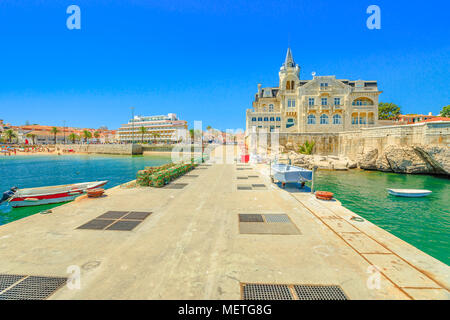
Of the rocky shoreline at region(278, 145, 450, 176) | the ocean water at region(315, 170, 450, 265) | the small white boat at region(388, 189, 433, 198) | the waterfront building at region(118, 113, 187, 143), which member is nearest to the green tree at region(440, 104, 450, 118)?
the rocky shoreline at region(278, 145, 450, 176)

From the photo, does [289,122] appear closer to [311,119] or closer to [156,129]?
[311,119]

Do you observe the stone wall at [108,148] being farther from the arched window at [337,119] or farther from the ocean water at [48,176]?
the arched window at [337,119]

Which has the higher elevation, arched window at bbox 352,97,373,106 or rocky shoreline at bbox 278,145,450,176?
arched window at bbox 352,97,373,106

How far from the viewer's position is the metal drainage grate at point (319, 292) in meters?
3.98

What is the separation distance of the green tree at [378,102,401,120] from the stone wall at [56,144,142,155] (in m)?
97.5

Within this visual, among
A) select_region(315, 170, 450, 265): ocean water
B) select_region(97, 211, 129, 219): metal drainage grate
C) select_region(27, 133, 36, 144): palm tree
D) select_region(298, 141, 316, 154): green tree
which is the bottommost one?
select_region(315, 170, 450, 265): ocean water

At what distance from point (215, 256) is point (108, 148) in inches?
4260

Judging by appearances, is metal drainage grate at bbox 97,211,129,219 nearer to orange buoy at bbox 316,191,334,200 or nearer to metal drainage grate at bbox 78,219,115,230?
metal drainage grate at bbox 78,219,115,230

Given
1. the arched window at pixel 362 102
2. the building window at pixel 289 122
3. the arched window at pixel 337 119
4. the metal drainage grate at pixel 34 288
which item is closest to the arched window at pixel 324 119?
the arched window at pixel 337 119

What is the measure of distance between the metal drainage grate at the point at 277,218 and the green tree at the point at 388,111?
8069 cm

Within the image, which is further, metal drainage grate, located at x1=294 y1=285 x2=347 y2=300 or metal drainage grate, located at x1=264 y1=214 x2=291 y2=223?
metal drainage grate, located at x1=264 y1=214 x2=291 y2=223

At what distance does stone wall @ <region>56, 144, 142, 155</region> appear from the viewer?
9303 centimetres

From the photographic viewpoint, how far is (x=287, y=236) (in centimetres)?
692
